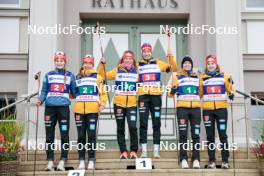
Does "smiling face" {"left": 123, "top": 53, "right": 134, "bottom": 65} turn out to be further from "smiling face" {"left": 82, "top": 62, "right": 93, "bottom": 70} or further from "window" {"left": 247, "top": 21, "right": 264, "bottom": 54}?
→ "window" {"left": 247, "top": 21, "right": 264, "bottom": 54}

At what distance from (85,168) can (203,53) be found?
443 centimetres

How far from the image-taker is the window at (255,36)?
463 inches

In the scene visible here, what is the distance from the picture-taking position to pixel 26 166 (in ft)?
28.9

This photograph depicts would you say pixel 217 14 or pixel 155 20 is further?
pixel 155 20

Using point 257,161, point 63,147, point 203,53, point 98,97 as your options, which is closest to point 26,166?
point 63,147

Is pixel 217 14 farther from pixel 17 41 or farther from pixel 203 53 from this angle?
pixel 17 41

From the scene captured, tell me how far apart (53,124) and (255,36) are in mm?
5283

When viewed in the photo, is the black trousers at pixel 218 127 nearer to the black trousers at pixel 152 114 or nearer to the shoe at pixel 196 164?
the shoe at pixel 196 164

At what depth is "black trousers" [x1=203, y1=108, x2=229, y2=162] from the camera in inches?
345

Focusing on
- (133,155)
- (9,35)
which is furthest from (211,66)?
(9,35)

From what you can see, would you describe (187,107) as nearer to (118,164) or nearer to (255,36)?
(118,164)

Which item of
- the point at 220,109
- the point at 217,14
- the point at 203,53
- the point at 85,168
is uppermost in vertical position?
the point at 217,14

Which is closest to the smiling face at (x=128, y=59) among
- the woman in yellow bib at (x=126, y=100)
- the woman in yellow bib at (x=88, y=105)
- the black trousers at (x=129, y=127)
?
the woman in yellow bib at (x=126, y=100)

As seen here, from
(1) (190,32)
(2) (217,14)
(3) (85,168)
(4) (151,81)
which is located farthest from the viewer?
(1) (190,32)
